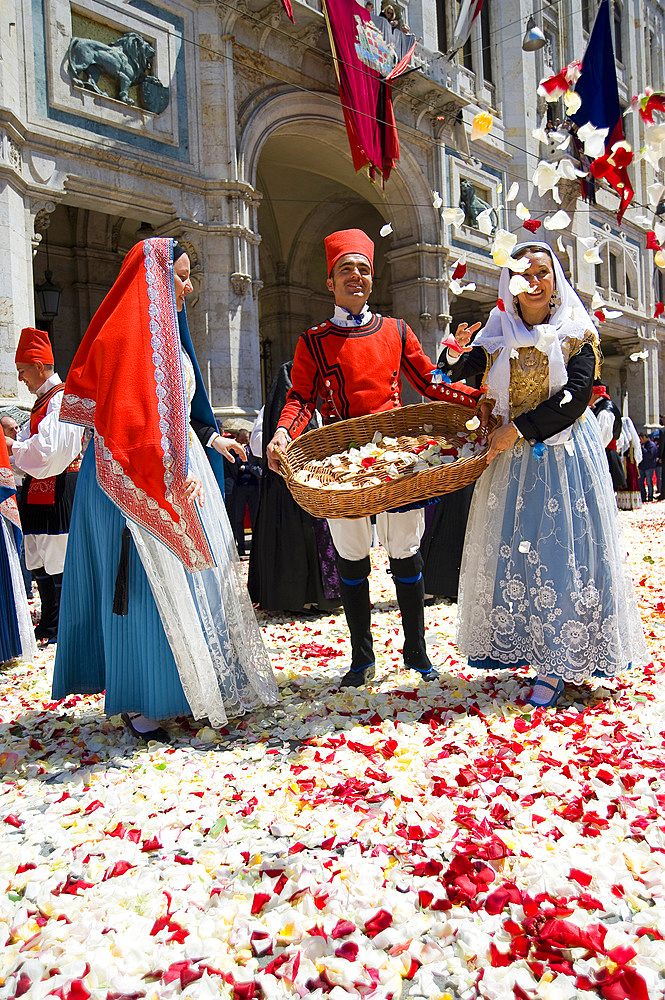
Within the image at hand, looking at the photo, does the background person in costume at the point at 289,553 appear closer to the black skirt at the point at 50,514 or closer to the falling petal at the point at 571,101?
the black skirt at the point at 50,514

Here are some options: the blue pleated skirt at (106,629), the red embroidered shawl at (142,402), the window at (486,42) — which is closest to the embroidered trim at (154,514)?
the red embroidered shawl at (142,402)

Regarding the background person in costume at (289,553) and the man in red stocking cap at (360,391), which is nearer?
the man in red stocking cap at (360,391)

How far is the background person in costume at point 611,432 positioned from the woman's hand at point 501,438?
16.1 feet

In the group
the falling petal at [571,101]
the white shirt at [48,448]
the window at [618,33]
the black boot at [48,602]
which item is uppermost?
the window at [618,33]

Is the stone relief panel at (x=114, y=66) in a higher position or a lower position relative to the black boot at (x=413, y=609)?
higher

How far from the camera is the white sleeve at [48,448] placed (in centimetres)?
367

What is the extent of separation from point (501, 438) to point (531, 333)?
466 mm

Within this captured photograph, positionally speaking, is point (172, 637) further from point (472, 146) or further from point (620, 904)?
point (472, 146)

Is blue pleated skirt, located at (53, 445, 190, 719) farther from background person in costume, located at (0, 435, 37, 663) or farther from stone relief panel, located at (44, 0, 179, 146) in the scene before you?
stone relief panel, located at (44, 0, 179, 146)

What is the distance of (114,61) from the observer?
912cm

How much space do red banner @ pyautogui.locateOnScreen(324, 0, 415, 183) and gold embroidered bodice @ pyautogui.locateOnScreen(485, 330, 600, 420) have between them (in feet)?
33.5

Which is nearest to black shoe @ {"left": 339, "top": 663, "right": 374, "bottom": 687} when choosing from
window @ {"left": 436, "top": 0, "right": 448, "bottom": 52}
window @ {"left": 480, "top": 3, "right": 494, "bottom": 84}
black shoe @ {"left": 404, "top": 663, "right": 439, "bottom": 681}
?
black shoe @ {"left": 404, "top": 663, "right": 439, "bottom": 681}

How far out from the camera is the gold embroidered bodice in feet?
9.11

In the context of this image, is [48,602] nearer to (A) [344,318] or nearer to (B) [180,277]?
(B) [180,277]
